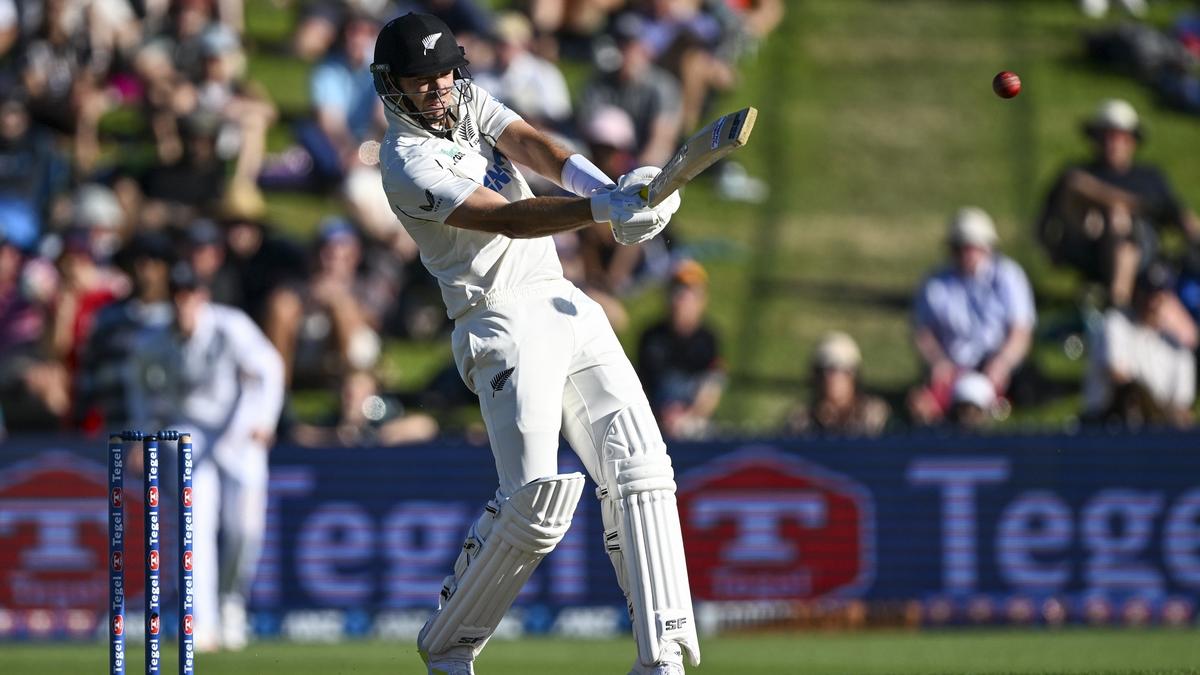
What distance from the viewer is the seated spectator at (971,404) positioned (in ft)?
37.4

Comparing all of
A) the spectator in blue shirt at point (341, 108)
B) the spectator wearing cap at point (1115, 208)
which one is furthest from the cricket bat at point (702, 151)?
the spectator in blue shirt at point (341, 108)

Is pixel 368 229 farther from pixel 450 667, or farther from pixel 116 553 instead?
pixel 116 553

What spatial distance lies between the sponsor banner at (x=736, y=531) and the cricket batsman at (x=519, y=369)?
15.7 feet

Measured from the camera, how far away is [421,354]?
43.1 feet

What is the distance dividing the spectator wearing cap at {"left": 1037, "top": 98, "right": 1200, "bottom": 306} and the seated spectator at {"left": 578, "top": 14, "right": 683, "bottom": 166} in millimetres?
2942

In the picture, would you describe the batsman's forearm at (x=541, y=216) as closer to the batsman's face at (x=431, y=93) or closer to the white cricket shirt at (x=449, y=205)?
the white cricket shirt at (x=449, y=205)

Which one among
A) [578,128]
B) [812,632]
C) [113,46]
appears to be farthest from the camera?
[113,46]

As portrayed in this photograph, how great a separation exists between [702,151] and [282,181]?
9.32 meters

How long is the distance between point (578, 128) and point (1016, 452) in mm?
4681

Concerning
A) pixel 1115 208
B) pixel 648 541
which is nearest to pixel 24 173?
pixel 1115 208

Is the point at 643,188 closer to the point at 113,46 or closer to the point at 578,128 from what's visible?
the point at 578,128

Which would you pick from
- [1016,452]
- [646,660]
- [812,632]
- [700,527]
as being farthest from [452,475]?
[646,660]

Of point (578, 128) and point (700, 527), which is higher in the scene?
point (578, 128)

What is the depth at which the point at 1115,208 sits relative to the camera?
1297cm
